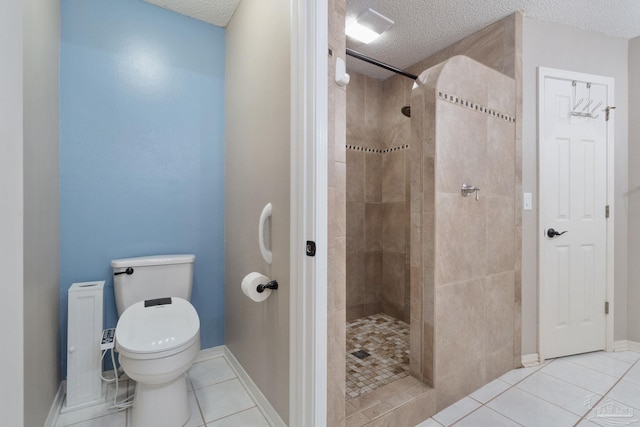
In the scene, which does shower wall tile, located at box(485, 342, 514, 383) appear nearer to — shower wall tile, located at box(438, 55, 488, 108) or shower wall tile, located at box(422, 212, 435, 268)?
shower wall tile, located at box(422, 212, 435, 268)

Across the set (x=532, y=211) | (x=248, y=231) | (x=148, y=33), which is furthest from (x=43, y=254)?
(x=532, y=211)

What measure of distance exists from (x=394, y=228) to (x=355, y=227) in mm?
410

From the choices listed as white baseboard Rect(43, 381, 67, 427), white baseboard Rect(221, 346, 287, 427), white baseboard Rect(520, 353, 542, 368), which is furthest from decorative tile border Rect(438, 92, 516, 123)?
white baseboard Rect(43, 381, 67, 427)

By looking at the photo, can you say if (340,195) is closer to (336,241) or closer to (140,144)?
(336,241)

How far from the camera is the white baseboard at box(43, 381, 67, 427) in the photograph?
1415 millimetres

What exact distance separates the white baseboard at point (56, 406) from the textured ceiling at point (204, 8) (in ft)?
8.15

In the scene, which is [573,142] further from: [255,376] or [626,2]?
[255,376]

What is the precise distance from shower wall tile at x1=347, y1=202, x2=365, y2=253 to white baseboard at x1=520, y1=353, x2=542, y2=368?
1497 millimetres

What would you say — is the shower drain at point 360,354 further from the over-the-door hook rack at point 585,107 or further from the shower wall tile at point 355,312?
the over-the-door hook rack at point 585,107

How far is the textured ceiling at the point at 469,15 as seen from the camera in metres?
1.92

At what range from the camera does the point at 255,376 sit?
1660mm

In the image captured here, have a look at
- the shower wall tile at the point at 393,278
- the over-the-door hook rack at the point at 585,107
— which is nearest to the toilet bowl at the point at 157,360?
the shower wall tile at the point at 393,278

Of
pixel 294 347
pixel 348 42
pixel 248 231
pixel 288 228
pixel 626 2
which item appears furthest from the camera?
pixel 348 42

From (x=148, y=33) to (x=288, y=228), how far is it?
5.82 ft
